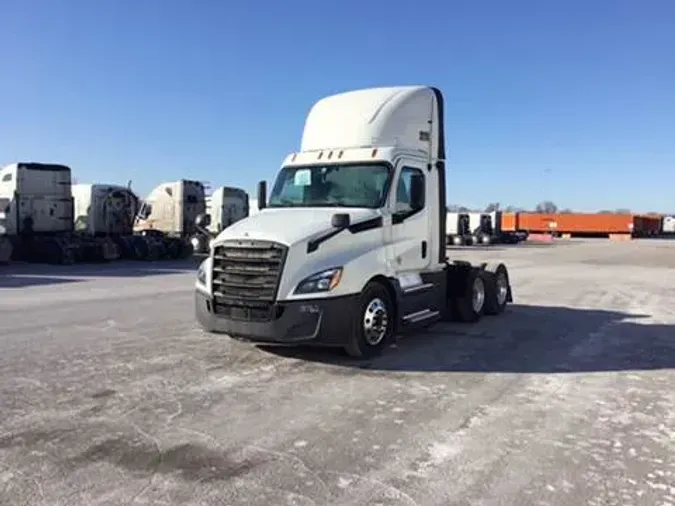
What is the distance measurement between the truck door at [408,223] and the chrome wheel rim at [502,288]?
3285mm

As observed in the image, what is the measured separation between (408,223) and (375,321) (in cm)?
159

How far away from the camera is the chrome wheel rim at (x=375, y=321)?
26.1ft

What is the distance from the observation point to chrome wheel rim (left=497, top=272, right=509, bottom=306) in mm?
12367

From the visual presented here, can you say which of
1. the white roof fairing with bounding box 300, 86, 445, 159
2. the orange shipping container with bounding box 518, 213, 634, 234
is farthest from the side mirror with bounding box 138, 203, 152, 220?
the orange shipping container with bounding box 518, 213, 634, 234

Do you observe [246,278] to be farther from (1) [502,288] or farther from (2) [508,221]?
(2) [508,221]

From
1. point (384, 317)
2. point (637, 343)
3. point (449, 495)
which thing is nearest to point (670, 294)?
point (637, 343)

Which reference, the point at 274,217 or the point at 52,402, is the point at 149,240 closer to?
the point at 274,217

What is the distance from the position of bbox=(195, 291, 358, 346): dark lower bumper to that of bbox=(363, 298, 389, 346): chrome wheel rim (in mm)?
417

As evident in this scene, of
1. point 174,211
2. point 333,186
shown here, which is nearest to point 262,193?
point 333,186

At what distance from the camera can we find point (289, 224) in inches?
308

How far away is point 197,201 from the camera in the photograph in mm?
31312

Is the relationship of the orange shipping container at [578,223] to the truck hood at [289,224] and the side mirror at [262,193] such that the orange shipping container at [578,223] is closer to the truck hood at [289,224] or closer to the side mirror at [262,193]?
the side mirror at [262,193]

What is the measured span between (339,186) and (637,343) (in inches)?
194

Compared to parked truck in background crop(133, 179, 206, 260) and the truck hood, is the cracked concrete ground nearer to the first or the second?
the truck hood
